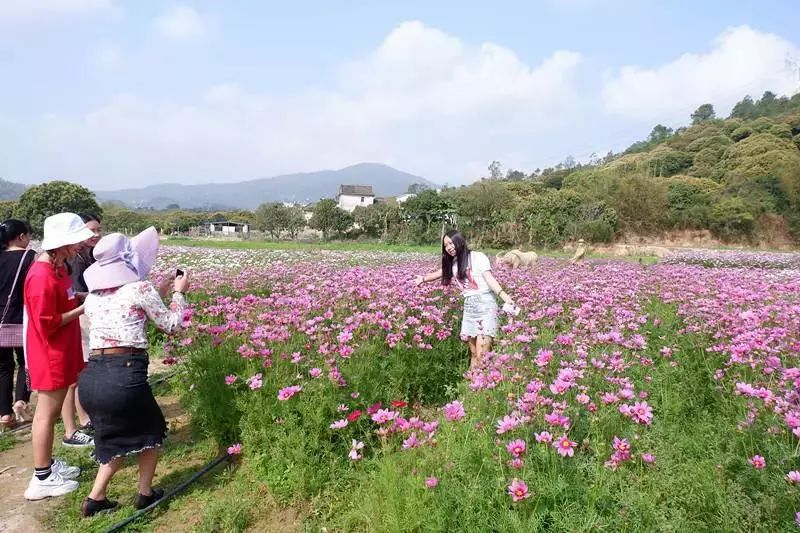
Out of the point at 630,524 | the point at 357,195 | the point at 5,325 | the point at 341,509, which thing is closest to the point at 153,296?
Result: the point at 341,509

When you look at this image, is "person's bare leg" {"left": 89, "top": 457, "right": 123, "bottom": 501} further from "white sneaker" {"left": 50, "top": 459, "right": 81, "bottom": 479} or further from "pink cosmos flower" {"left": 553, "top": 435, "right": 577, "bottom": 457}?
"pink cosmos flower" {"left": 553, "top": 435, "right": 577, "bottom": 457}

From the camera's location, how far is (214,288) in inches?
271

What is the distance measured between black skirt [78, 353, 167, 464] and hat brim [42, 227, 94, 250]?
0.73m

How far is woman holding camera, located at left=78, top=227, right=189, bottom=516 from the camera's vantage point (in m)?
2.74

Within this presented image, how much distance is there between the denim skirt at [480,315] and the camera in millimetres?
4555

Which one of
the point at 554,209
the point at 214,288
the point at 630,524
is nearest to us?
the point at 630,524

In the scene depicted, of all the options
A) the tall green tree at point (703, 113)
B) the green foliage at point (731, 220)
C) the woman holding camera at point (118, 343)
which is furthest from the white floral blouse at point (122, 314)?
the tall green tree at point (703, 113)

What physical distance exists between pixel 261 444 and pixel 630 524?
85.0 inches

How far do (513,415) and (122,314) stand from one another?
2.17 m

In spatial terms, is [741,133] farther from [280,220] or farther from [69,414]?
[69,414]

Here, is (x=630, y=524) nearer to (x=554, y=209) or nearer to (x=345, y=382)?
(x=345, y=382)

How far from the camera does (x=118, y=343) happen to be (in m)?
2.77

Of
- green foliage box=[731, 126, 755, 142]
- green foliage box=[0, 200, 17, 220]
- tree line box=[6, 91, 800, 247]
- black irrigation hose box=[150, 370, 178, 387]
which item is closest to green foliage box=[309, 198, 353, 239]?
tree line box=[6, 91, 800, 247]

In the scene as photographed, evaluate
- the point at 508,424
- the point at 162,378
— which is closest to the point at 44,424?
the point at 162,378
